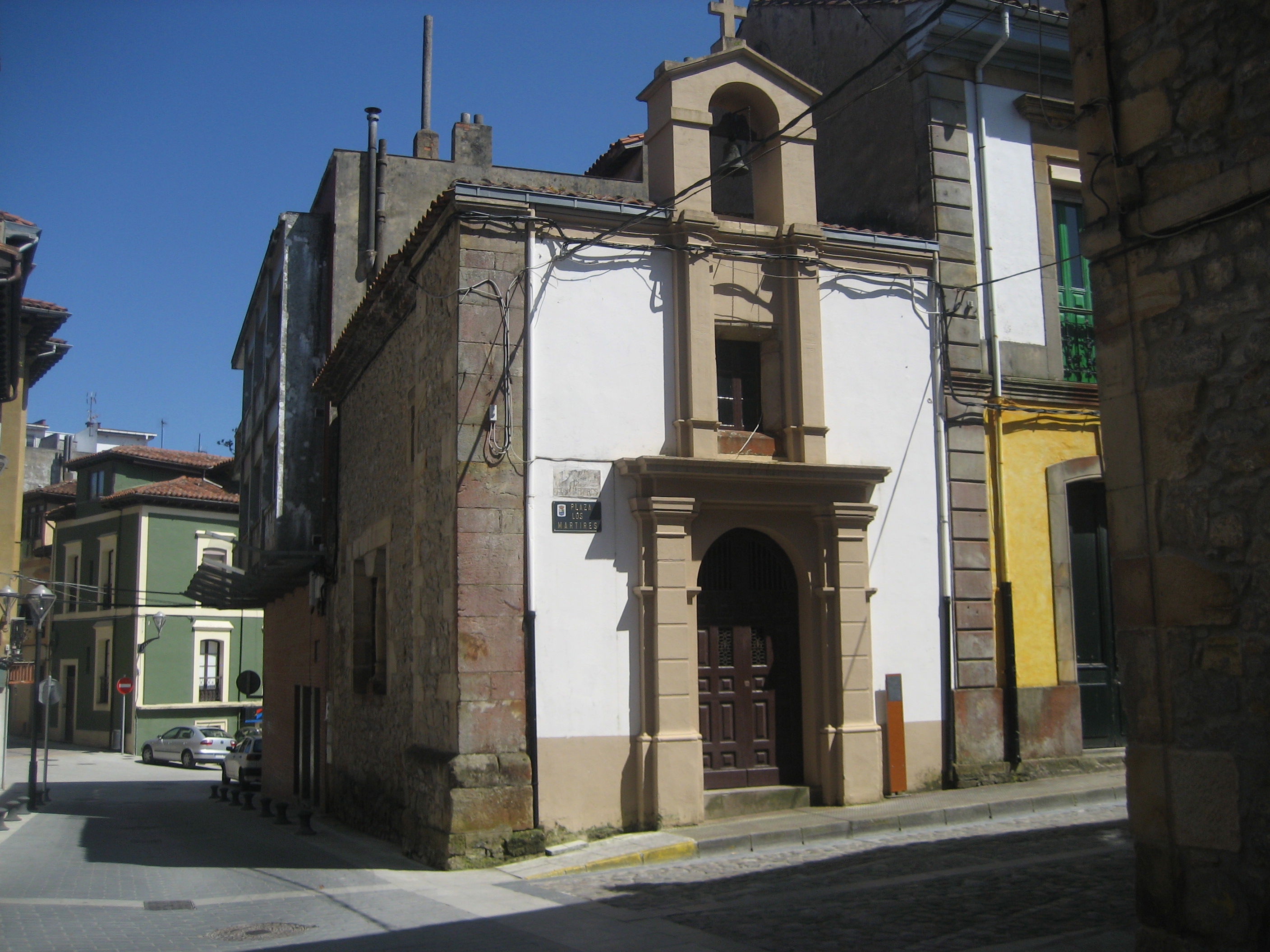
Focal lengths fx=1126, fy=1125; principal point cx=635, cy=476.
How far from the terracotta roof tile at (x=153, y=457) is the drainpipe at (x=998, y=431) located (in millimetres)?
34110

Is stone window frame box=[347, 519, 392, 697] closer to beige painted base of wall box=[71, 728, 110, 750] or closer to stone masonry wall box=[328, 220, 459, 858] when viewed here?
stone masonry wall box=[328, 220, 459, 858]

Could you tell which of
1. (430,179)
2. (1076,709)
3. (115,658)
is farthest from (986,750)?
(115,658)

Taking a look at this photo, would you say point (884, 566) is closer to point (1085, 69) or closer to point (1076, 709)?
point (1076, 709)

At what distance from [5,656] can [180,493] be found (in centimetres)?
1955

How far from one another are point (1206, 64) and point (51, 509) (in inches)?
2024

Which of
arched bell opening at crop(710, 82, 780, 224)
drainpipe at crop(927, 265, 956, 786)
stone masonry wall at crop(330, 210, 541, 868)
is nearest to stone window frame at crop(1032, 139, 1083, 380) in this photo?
drainpipe at crop(927, 265, 956, 786)

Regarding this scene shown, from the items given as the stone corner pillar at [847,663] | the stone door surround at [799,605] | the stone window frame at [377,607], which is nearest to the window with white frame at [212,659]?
the stone window frame at [377,607]

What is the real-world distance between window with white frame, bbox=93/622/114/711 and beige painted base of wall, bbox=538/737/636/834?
34047mm

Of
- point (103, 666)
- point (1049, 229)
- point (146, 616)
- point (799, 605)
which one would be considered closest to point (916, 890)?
point (799, 605)

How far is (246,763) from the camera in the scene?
79.0 ft

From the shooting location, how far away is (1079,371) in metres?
14.1

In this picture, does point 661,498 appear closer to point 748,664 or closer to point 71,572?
point 748,664

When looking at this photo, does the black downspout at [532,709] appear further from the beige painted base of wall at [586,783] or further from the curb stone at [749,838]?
the curb stone at [749,838]

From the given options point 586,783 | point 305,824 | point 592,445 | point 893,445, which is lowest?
point 305,824
